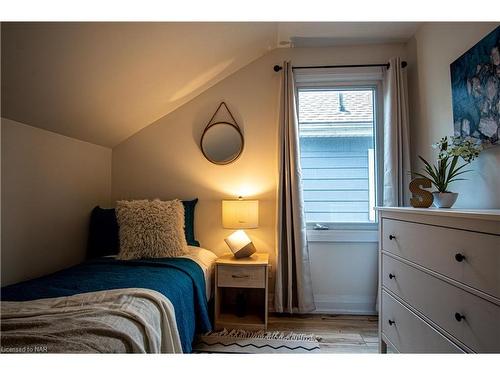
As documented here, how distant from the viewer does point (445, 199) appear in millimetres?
1382

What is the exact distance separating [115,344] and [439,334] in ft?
4.32

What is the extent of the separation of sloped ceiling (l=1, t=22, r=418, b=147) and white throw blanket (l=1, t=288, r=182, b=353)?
1230mm

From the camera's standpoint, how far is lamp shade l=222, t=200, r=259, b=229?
7.12 feet

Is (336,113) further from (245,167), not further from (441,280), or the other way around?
(441,280)

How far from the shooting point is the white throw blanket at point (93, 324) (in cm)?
84

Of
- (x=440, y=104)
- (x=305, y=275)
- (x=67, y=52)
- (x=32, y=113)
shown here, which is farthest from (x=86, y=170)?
(x=440, y=104)

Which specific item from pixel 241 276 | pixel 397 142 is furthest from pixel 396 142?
pixel 241 276

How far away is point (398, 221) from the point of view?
1.42 m

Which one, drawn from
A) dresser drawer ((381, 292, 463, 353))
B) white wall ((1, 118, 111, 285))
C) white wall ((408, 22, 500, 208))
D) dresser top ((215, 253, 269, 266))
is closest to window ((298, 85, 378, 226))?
white wall ((408, 22, 500, 208))

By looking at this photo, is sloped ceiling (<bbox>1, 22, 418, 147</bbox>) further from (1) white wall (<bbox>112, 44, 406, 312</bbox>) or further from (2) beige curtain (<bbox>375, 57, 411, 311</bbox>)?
(2) beige curtain (<bbox>375, 57, 411, 311</bbox>)

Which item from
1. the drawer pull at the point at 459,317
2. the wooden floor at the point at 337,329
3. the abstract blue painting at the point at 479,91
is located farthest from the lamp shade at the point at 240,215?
the abstract blue painting at the point at 479,91
